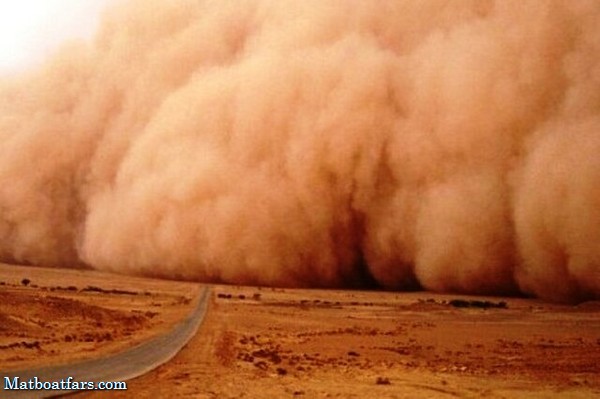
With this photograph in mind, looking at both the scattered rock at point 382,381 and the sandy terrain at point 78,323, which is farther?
the sandy terrain at point 78,323

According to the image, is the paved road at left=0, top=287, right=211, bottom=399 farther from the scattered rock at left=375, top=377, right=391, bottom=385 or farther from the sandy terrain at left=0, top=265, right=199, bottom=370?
the scattered rock at left=375, top=377, right=391, bottom=385

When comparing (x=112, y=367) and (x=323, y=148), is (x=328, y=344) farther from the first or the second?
(x=323, y=148)

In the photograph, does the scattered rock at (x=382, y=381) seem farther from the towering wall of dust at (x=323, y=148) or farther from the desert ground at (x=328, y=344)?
the towering wall of dust at (x=323, y=148)

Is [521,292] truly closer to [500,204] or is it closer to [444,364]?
[500,204]

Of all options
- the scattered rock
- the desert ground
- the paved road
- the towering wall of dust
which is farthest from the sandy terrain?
the towering wall of dust

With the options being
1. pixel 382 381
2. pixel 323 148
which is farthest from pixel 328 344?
pixel 323 148

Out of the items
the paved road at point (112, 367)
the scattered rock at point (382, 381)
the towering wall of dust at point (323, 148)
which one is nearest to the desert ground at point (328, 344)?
the scattered rock at point (382, 381)
